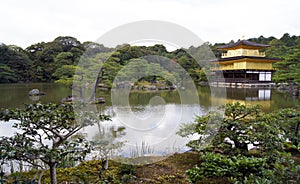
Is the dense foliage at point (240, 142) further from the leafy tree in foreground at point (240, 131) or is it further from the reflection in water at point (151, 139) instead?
the reflection in water at point (151, 139)

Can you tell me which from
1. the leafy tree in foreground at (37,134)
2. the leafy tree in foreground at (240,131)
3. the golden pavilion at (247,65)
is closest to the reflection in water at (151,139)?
the leafy tree in foreground at (240,131)

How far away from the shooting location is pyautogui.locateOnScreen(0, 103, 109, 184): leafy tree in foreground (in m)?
1.45

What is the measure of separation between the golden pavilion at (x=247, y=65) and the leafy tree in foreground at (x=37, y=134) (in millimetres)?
16111

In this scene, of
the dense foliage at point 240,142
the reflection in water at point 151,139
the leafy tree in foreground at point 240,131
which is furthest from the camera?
the reflection in water at point 151,139

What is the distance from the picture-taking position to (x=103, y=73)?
10.7 meters

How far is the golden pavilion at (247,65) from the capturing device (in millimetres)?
17039

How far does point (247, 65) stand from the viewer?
17.0m

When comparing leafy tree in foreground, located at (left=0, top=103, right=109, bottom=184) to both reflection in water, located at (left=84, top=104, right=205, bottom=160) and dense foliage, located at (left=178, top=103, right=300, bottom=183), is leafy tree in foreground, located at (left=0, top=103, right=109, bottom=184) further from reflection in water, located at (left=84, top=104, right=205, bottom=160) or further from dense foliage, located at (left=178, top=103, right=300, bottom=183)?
reflection in water, located at (left=84, top=104, right=205, bottom=160)

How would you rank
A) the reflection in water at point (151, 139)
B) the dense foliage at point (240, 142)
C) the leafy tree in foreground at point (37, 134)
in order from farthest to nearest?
the reflection in water at point (151, 139), the dense foliage at point (240, 142), the leafy tree in foreground at point (37, 134)

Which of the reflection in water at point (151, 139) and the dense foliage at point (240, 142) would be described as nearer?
the dense foliage at point (240, 142)

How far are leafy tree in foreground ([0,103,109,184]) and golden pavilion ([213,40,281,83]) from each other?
16.1 m

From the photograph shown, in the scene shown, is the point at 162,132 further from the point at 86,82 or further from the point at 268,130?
the point at 86,82

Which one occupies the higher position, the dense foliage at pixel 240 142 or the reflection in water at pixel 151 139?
the dense foliage at pixel 240 142

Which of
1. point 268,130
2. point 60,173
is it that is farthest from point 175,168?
point 60,173
